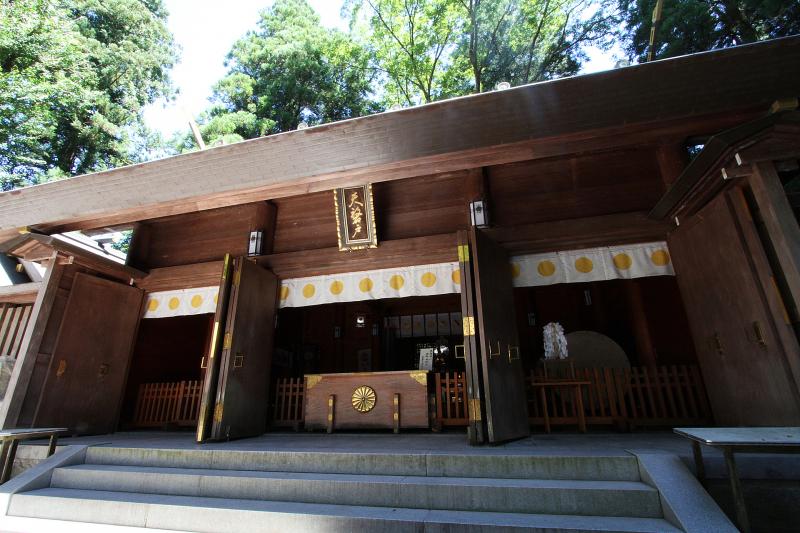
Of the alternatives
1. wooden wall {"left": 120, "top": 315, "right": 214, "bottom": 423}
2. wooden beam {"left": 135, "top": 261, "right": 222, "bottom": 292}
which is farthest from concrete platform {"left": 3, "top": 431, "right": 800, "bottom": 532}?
wooden wall {"left": 120, "top": 315, "right": 214, "bottom": 423}

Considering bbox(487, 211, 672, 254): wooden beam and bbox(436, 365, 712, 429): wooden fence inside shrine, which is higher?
bbox(487, 211, 672, 254): wooden beam

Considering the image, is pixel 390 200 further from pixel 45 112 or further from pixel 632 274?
pixel 45 112

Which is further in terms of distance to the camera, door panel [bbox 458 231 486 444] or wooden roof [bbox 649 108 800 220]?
door panel [bbox 458 231 486 444]

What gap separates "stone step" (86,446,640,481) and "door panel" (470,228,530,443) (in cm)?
83

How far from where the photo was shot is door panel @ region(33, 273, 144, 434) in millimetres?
5164

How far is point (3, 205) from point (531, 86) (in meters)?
7.17

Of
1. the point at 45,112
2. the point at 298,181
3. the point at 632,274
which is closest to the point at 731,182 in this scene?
the point at 632,274

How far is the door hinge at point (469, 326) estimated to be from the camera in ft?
13.4

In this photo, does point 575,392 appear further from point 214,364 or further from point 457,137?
point 214,364

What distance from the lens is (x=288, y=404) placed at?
6.20 metres

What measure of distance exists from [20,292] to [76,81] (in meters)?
14.0

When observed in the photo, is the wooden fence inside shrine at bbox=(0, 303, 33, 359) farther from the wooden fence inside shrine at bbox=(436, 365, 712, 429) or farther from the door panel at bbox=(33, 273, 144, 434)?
the wooden fence inside shrine at bbox=(436, 365, 712, 429)

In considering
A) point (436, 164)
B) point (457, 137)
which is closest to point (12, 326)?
point (436, 164)

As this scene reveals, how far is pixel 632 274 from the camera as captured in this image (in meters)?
4.73
